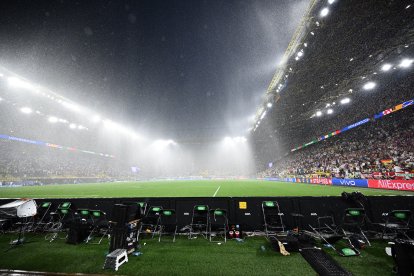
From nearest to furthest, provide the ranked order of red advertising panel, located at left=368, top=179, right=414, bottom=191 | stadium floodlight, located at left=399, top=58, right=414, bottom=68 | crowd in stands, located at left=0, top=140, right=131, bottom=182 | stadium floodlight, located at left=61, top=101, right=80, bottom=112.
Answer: red advertising panel, located at left=368, top=179, right=414, bottom=191 → stadium floodlight, located at left=399, top=58, right=414, bottom=68 → crowd in stands, located at left=0, top=140, right=131, bottom=182 → stadium floodlight, located at left=61, top=101, right=80, bottom=112

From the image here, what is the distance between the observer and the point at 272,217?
606 cm

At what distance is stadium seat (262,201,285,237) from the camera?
5.94 m

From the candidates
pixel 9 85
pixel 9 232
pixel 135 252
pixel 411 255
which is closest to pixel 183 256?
Result: pixel 135 252

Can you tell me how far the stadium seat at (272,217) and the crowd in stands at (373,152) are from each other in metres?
12.3

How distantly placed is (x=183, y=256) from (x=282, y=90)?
74.5 ft

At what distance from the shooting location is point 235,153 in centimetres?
6175

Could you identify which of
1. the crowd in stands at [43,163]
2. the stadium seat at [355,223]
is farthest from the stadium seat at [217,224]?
the crowd in stands at [43,163]

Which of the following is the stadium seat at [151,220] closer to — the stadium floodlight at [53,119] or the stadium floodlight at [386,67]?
the stadium floodlight at [386,67]

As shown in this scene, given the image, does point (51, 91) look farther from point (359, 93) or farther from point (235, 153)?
point (235, 153)

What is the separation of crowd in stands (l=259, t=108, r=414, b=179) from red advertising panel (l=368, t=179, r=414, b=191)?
46cm

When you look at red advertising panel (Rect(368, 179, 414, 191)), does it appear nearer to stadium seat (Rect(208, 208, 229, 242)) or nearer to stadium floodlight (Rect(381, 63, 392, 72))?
stadium floodlight (Rect(381, 63, 392, 72))

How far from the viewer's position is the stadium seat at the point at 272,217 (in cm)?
594

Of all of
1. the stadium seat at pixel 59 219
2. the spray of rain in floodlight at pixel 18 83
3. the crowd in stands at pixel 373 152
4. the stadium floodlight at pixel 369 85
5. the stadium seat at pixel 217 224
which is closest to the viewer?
the stadium seat at pixel 217 224

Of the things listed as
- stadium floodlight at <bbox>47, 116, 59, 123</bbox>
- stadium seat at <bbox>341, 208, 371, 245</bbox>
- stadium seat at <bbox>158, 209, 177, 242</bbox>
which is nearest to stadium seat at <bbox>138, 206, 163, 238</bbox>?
stadium seat at <bbox>158, 209, 177, 242</bbox>
